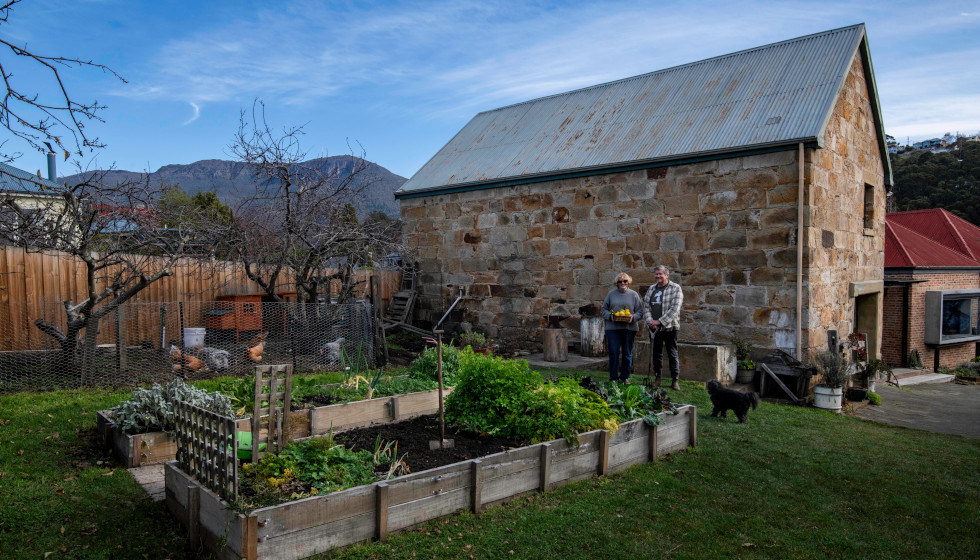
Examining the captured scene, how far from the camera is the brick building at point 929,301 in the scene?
61.6 ft

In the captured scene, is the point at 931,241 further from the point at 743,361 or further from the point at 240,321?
the point at 240,321

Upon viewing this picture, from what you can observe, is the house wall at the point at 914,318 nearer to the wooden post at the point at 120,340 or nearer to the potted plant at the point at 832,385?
the potted plant at the point at 832,385

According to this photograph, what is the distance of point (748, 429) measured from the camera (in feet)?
24.6

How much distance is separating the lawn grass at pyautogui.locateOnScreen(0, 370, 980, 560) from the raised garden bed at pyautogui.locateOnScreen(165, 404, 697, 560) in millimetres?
124

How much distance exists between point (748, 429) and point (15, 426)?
8260 millimetres

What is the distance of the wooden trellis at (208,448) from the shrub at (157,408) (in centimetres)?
116

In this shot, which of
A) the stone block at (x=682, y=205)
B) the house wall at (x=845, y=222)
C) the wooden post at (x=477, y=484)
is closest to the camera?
the wooden post at (x=477, y=484)

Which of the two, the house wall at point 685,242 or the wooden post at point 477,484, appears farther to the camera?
the house wall at point 685,242

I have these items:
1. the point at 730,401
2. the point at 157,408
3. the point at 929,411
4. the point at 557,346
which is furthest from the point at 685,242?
the point at 157,408

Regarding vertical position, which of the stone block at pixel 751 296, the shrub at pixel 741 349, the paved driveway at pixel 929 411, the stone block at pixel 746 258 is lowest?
the paved driveway at pixel 929 411

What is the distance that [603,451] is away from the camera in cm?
562

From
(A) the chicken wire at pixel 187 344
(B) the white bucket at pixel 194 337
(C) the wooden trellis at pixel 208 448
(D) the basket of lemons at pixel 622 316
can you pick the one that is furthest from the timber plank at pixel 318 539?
(B) the white bucket at pixel 194 337

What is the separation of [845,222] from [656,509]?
9.13 metres

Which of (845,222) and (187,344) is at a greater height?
(845,222)
